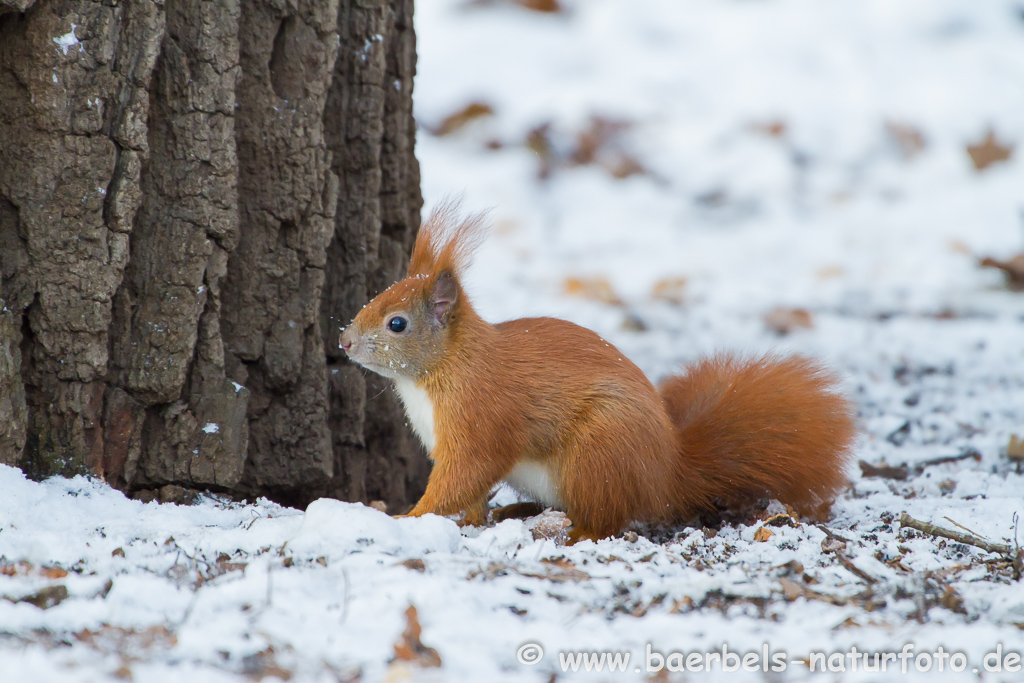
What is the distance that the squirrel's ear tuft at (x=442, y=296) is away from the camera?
89.7 inches

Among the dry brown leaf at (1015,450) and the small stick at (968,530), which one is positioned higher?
Result: the dry brown leaf at (1015,450)

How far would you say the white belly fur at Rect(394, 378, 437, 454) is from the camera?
226 centimetres

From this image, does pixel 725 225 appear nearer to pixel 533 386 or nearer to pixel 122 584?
pixel 533 386

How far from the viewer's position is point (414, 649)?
4.31 ft

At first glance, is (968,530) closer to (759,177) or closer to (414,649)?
(414,649)

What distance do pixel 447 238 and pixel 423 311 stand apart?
0.20m

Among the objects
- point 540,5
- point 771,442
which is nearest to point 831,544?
point 771,442

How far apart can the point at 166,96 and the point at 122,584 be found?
1.08 m

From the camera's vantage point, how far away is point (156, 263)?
2.04 m

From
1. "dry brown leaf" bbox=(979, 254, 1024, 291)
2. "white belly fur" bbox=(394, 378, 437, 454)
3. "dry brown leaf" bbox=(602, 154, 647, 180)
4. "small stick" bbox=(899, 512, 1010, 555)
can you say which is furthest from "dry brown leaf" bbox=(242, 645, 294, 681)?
"dry brown leaf" bbox=(602, 154, 647, 180)

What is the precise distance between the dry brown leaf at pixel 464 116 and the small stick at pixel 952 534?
409 cm

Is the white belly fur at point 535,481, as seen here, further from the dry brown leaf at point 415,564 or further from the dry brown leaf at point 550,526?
the dry brown leaf at point 415,564

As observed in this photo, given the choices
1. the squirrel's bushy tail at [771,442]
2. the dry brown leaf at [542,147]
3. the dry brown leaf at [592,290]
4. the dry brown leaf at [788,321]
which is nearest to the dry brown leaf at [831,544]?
the squirrel's bushy tail at [771,442]

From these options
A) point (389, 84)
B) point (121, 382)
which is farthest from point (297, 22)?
point (121, 382)
